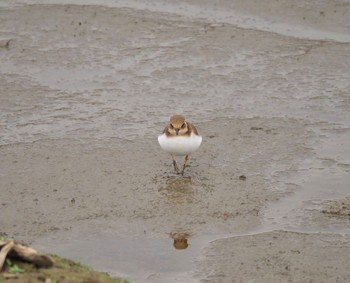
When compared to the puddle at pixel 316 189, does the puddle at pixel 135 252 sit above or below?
below

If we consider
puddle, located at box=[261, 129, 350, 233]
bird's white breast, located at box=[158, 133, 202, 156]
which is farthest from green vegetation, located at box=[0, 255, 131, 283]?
bird's white breast, located at box=[158, 133, 202, 156]

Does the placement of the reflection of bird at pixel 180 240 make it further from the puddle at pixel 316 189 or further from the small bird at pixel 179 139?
the small bird at pixel 179 139

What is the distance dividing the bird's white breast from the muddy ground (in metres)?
0.29

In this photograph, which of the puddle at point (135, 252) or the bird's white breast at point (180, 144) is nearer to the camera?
the puddle at point (135, 252)

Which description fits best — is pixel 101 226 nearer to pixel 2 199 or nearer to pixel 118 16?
pixel 2 199

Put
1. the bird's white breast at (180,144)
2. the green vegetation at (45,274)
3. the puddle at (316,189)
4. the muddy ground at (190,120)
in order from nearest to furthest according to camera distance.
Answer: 1. the green vegetation at (45,274)
2. the muddy ground at (190,120)
3. the puddle at (316,189)
4. the bird's white breast at (180,144)

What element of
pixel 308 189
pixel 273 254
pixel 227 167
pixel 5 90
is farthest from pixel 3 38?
pixel 273 254

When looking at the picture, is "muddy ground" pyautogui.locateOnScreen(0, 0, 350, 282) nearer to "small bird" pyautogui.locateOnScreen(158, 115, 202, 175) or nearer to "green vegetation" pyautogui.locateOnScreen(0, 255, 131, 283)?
"small bird" pyautogui.locateOnScreen(158, 115, 202, 175)

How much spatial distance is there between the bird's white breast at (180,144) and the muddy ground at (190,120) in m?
0.29

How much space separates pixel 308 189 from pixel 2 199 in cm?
313

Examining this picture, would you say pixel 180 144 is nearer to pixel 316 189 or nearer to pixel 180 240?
pixel 180 240

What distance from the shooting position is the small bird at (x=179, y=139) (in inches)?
366

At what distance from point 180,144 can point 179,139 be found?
62 mm

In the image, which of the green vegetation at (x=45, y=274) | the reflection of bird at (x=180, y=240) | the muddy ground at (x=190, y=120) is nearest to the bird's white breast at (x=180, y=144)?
the muddy ground at (x=190, y=120)
